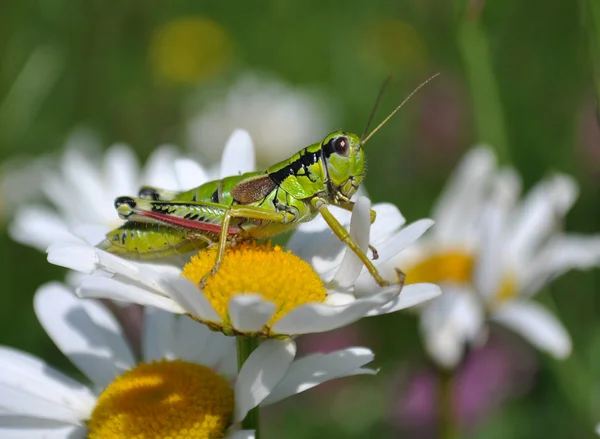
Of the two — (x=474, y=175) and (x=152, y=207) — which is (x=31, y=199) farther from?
(x=152, y=207)

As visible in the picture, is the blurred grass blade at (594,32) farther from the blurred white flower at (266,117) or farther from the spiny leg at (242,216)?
the blurred white flower at (266,117)

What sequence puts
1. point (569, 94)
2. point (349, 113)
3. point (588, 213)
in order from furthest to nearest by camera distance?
point (349, 113)
point (569, 94)
point (588, 213)

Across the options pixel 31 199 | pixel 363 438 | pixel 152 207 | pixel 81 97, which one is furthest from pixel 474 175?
pixel 81 97

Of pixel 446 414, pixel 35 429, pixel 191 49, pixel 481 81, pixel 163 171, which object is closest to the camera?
pixel 35 429

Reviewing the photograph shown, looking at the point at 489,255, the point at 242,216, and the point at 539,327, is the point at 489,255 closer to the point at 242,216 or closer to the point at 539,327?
the point at 539,327

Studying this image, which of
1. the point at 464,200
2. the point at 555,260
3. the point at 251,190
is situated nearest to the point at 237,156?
the point at 251,190

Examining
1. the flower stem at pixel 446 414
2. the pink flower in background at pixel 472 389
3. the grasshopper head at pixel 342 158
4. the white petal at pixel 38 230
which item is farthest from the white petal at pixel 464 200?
the white petal at pixel 38 230
